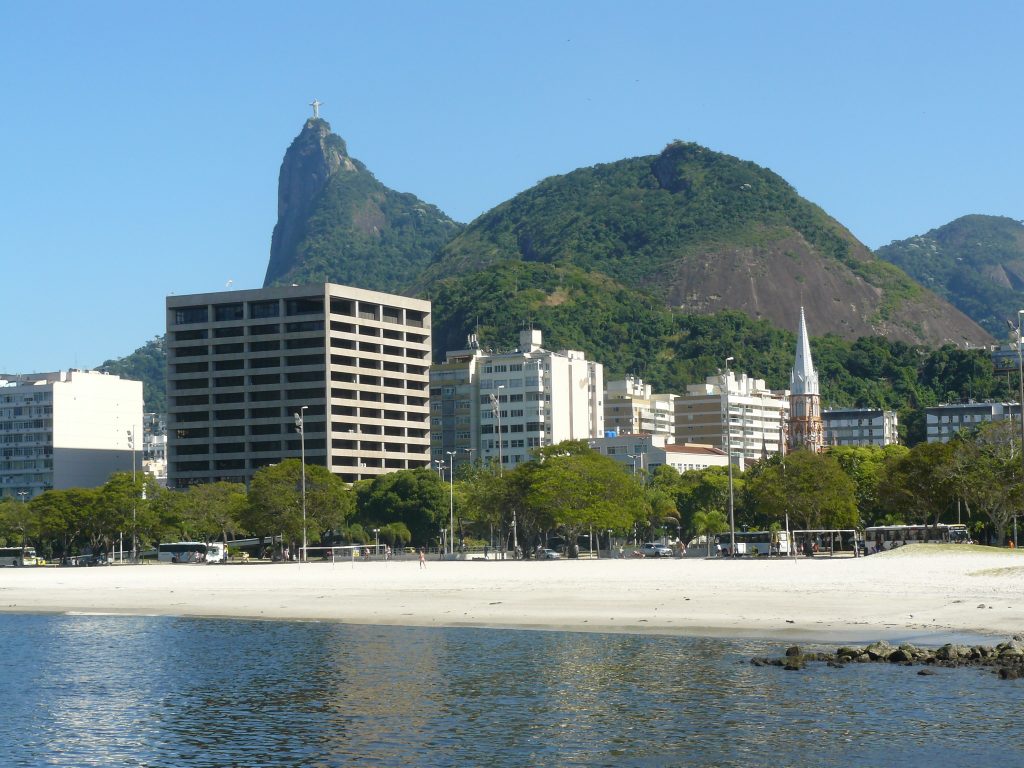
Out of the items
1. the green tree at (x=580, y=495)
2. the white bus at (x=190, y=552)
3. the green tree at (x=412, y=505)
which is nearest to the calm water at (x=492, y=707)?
the green tree at (x=580, y=495)

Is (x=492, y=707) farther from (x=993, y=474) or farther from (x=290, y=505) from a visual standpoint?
(x=290, y=505)

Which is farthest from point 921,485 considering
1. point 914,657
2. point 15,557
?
point 15,557

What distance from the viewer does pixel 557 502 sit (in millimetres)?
117562

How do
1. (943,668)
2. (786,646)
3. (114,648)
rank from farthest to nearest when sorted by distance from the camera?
(114,648), (786,646), (943,668)

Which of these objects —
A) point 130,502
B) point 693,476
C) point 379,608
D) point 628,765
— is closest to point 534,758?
point 628,765

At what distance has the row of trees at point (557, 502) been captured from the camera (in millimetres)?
113125

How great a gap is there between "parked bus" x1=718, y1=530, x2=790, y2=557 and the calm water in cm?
6130

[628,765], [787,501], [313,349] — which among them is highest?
[313,349]

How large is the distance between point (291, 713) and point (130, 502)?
106 metres

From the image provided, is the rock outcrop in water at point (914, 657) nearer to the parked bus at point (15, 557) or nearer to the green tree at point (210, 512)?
the green tree at point (210, 512)

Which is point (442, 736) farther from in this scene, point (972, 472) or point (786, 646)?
point (972, 472)

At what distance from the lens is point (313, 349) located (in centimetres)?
19538

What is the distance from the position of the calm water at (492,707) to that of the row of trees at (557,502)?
6171 cm

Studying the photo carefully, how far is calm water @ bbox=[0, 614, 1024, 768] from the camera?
107 feet
